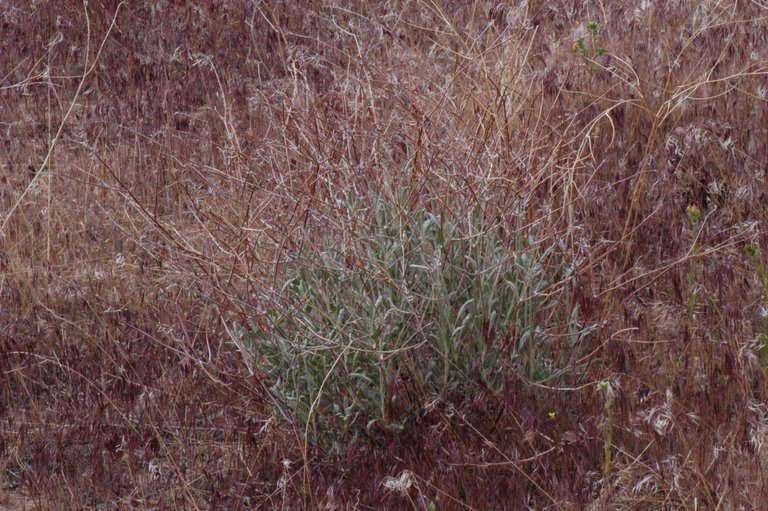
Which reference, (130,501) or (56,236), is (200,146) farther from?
(130,501)

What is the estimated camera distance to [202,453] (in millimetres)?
3145

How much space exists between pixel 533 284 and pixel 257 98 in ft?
6.07

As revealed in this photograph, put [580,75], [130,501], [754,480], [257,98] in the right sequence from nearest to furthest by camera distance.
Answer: [754,480]
[130,501]
[257,98]
[580,75]

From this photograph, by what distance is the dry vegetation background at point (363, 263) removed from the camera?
2730mm

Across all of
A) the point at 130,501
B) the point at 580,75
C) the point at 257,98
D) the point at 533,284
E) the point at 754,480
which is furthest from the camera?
the point at 580,75

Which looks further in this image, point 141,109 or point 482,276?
point 141,109

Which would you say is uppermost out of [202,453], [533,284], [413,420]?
[533,284]

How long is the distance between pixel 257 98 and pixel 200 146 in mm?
615

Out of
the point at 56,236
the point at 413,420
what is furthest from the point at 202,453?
the point at 56,236

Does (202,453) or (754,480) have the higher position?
(754,480)

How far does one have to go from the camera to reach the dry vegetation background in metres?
2.73

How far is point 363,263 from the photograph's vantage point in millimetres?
2910

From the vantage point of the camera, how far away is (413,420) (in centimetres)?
295

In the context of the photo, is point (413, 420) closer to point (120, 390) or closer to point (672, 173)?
point (120, 390)
